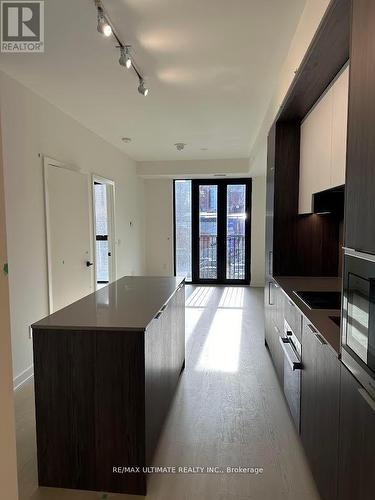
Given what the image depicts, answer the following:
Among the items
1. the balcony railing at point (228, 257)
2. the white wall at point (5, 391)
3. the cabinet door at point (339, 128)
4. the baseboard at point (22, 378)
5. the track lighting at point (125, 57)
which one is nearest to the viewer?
the white wall at point (5, 391)

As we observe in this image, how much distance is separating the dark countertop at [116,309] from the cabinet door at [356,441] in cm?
96

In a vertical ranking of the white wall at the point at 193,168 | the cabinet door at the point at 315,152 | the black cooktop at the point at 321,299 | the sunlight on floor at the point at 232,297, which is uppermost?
the white wall at the point at 193,168

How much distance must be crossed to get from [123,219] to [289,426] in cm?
471

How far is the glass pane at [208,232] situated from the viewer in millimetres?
7672

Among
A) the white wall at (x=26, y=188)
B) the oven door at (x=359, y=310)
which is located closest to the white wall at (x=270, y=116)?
the oven door at (x=359, y=310)

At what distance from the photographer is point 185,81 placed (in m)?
3.20

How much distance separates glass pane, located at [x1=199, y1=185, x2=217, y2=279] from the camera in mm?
7672

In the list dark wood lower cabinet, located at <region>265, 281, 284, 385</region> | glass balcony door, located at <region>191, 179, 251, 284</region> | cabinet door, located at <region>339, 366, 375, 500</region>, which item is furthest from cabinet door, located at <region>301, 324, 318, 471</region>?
glass balcony door, located at <region>191, 179, 251, 284</region>

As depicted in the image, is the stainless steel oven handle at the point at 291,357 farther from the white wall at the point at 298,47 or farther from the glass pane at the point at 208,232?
the glass pane at the point at 208,232

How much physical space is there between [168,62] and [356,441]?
292cm

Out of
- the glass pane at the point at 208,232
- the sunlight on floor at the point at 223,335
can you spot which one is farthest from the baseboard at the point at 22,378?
the glass pane at the point at 208,232

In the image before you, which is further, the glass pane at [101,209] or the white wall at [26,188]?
the glass pane at [101,209]

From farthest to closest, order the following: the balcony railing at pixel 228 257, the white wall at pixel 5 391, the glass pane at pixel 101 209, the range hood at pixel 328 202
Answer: the balcony railing at pixel 228 257
the glass pane at pixel 101 209
the range hood at pixel 328 202
the white wall at pixel 5 391

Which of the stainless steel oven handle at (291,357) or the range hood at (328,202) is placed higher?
the range hood at (328,202)
